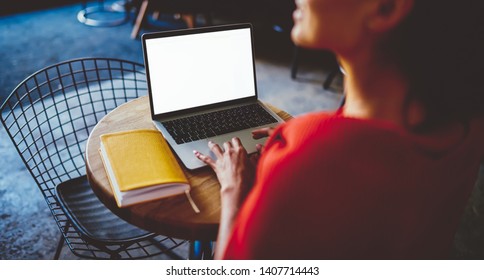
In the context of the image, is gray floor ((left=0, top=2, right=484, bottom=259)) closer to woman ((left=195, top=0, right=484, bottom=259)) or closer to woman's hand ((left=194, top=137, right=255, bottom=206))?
woman's hand ((left=194, top=137, right=255, bottom=206))

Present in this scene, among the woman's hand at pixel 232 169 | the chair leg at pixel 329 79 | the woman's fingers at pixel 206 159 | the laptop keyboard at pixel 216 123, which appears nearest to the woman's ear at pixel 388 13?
the woman's hand at pixel 232 169

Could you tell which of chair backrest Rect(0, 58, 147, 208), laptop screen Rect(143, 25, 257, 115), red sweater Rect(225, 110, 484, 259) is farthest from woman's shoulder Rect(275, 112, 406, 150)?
chair backrest Rect(0, 58, 147, 208)

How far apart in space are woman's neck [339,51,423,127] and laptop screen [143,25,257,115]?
612 mm

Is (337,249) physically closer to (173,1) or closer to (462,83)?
(462,83)

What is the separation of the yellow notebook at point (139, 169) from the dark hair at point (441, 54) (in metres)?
0.52

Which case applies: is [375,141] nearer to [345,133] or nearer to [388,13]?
[345,133]

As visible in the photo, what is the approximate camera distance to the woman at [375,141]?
0.53 m

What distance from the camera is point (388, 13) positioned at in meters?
0.51

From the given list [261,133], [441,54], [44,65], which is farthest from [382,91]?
[44,65]

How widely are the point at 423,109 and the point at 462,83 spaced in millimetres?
72

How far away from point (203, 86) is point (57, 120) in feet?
5.07

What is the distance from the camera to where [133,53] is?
340 centimetres

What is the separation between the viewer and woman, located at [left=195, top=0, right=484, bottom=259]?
53 centimetres

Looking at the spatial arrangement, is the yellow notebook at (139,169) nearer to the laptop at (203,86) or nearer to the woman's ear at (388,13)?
the laptop at (203,86)
